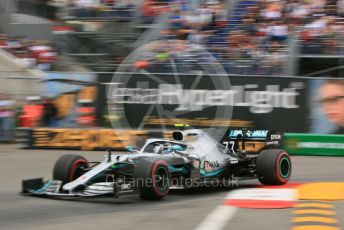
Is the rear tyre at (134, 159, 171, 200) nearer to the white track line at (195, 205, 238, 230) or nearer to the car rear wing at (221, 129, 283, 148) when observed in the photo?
the white track line at (195, 205, 238, 230)

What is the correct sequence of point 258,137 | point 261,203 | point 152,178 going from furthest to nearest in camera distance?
point 258,137 < point 261,203 < point 152,178

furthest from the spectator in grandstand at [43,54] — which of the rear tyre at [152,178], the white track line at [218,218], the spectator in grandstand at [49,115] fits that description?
the white track line at [218,218]

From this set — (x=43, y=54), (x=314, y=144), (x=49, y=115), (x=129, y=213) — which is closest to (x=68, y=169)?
(x=129, y=213)

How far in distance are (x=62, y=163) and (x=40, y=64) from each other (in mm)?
11496

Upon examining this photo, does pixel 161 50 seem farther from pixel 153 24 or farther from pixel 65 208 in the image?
pixel 65 208

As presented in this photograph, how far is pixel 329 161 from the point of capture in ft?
48.4

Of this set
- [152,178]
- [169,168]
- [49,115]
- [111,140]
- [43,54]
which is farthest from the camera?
[43,54]

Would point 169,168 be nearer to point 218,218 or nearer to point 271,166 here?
point 218,218

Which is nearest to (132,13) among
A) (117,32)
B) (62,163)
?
(117,32)

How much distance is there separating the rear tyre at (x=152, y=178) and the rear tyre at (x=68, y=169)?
122cm

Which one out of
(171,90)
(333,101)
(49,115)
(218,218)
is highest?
(171,90)

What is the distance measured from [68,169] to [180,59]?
29.1 ft

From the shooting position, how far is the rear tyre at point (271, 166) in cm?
1032

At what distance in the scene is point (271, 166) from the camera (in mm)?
10305
